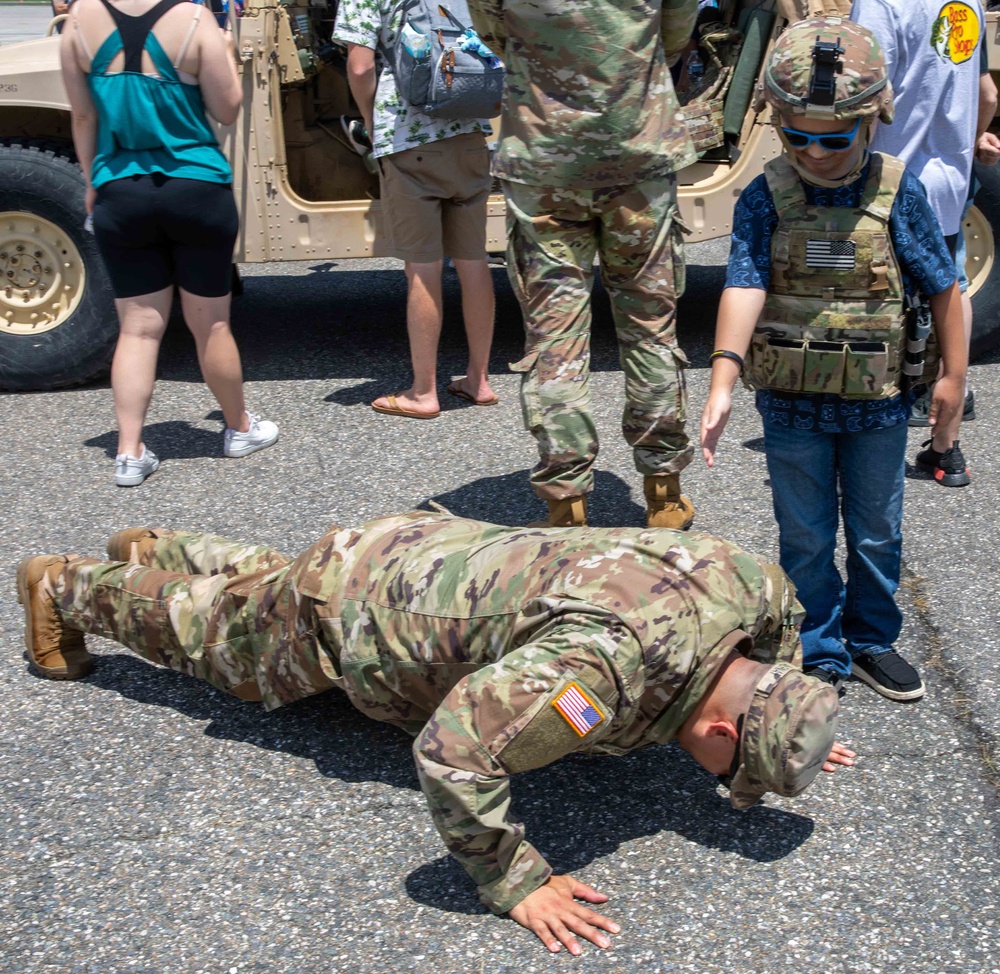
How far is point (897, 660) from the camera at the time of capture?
10.2 ft

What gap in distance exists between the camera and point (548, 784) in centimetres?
278

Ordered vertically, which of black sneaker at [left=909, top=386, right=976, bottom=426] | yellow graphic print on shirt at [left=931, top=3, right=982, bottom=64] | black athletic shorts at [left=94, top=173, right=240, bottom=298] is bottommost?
black sneaker at [left=909, top=386, right=976, bottom=426]

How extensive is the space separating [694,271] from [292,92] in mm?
2535

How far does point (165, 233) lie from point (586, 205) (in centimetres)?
155

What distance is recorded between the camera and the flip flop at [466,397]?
5070 millimetres

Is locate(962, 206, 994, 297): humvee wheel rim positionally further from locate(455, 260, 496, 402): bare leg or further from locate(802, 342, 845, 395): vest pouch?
locate(802, 342, 845, 395): vest pouch

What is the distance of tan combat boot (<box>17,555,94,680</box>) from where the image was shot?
3.10 m

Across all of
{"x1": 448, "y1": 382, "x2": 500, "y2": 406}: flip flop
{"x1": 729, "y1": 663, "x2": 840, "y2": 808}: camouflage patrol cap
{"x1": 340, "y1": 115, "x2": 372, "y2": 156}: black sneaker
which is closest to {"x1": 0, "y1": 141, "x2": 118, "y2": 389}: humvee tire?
{"x1": 340, "y1": 115, "x2": 372, "y2": 156}: black sneaker

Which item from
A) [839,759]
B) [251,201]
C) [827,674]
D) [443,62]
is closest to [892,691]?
[827,674]

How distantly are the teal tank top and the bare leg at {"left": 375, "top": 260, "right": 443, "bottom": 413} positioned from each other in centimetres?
86

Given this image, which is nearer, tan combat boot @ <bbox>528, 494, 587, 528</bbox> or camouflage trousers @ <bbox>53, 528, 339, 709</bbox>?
camouflage trousers @ <bbox>53, 528, 339, 709</bbox>

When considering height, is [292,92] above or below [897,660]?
above

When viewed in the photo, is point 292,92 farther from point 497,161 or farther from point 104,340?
point 497,161

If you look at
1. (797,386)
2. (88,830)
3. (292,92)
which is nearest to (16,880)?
(88,830)
